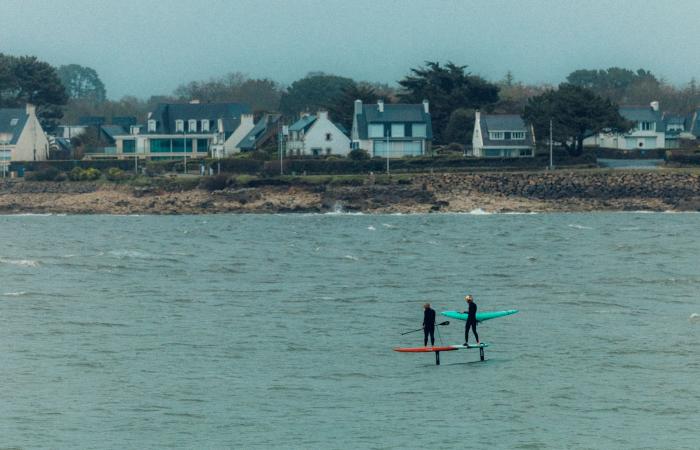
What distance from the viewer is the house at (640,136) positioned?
5896 inches

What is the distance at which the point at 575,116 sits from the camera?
130m

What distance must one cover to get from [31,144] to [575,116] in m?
58.9

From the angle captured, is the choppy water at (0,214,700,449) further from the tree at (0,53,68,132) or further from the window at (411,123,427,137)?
the tree at (0,53,68,132)

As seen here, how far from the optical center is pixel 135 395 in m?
36.5

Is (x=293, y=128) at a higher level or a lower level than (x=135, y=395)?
higher

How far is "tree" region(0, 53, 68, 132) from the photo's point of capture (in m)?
165

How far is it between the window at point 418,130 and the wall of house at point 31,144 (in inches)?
1580

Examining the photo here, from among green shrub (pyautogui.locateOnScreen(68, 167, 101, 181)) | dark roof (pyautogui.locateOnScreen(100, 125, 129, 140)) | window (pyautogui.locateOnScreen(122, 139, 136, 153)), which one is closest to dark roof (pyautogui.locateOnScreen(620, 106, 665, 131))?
window (pyautogui.locateOnScreen(122, 139, 136, 153))

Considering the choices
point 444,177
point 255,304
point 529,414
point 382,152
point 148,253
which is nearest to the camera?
point 529,414

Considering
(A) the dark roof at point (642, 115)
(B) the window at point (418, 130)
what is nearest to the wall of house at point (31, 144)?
(B) the window at point (418, 130)

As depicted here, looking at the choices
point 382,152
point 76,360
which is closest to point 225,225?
point 382,152

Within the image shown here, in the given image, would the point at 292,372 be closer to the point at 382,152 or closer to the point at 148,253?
the point at 148,253

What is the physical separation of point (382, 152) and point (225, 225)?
43748mm

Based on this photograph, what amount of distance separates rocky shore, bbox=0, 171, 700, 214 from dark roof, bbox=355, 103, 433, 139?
22118 millimetres
